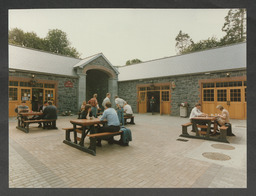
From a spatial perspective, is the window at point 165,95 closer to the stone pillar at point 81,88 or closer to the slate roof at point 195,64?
the slate roof at point 195,64

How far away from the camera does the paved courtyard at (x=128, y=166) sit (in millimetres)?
2771

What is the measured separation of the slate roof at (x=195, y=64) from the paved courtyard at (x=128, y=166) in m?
7.83

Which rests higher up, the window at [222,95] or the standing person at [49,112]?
the window at [222,95]

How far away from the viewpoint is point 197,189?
2.61m

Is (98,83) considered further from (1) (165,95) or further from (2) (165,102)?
(2) (165,102)

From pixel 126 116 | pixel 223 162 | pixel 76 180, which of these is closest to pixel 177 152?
pixel 223 162

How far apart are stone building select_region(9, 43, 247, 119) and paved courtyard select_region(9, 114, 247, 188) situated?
7.13 metres

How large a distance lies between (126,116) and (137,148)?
14.3 feet

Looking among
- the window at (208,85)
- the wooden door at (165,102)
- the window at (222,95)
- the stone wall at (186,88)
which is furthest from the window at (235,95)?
the wooden door at (165,102)

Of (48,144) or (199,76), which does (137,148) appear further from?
(199,76)

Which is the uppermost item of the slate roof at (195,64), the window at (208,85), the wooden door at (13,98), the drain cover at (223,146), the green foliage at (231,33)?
the green foliage at (231,33)

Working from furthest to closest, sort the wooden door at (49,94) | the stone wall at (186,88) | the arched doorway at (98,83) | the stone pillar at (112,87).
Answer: the arched doorway at (98,83)
the stone pillar at (112,87)
the wooden door at (49,94)
the stone wall at (186,88)

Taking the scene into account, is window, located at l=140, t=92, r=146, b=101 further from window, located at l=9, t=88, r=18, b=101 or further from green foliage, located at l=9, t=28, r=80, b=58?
green foliage, located at l=9, t=28, r=80, b=58

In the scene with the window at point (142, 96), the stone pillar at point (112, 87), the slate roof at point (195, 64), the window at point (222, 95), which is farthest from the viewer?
the stone pillar at point (112, 87)
